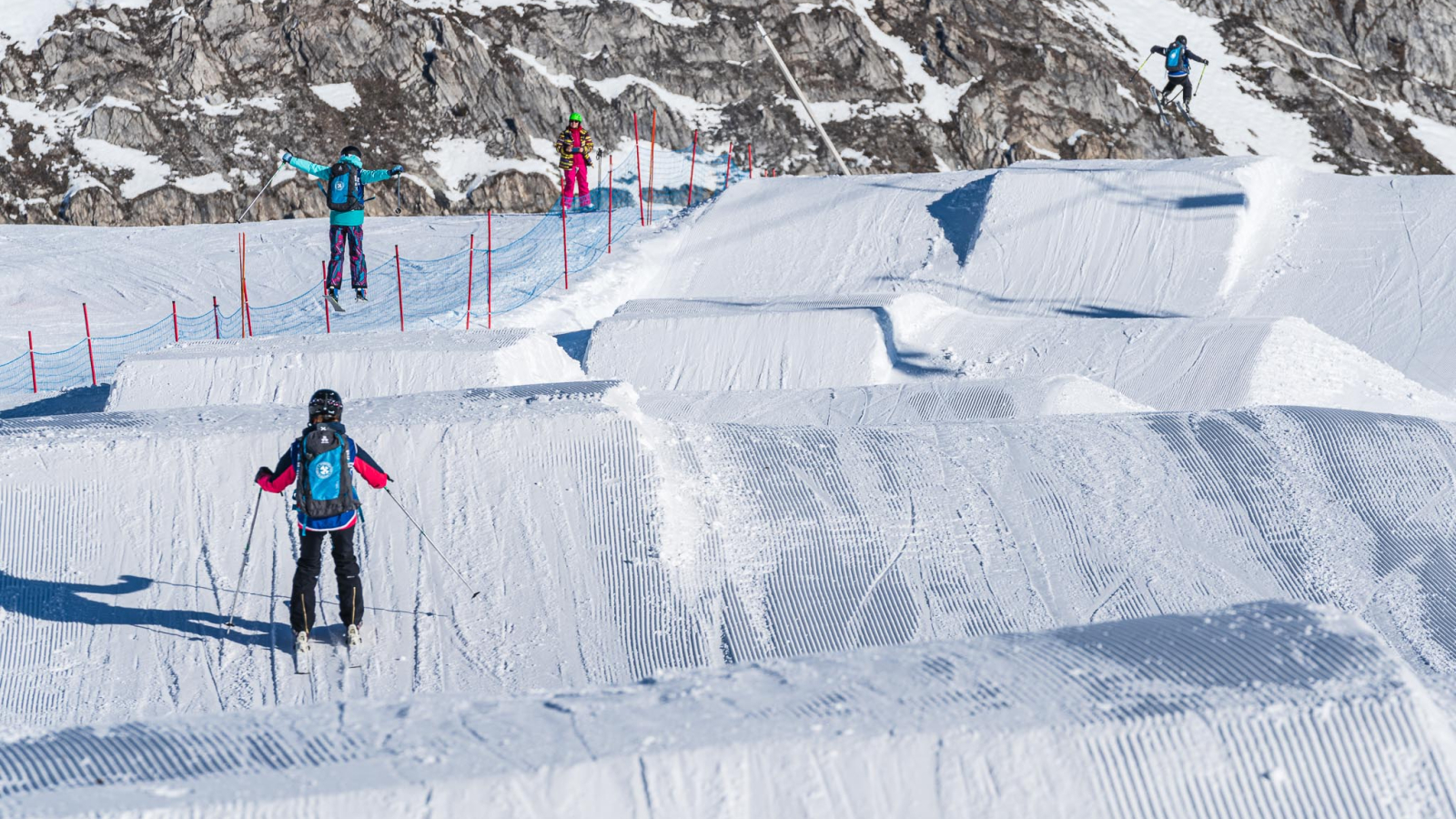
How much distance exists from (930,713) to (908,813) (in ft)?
1.13

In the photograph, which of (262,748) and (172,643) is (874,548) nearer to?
(172,643)

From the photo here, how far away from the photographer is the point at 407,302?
1994 centimetres

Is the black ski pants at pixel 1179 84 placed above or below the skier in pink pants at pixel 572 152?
above

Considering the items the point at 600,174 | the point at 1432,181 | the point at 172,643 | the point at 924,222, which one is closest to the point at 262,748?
the point at 172,643

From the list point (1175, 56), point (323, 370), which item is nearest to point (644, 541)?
point (323, 370)

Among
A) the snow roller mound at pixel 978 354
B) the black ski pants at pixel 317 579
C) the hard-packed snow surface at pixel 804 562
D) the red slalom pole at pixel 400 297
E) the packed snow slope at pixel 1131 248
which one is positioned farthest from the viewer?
the red slalom pole at pixel 400 297

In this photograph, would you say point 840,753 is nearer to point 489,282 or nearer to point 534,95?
point 489,282

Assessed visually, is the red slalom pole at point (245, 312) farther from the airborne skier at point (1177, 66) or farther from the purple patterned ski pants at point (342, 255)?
the airborne skier at point (1177, 66)

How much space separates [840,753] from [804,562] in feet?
11.1

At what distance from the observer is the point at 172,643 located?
21.8 feet

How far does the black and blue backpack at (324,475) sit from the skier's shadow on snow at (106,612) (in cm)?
86

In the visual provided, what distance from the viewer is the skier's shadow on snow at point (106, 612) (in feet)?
22.1

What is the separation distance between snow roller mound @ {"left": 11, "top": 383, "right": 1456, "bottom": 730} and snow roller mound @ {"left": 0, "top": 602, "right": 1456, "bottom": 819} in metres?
1.97

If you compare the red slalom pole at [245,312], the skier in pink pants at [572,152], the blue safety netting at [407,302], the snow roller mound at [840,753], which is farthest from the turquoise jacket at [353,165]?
the skier in pink pants at [572,152]
